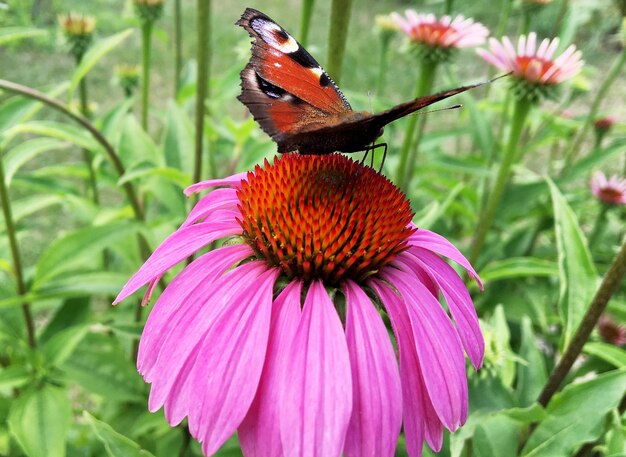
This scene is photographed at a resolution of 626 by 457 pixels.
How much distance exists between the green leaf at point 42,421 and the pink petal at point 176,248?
407mm

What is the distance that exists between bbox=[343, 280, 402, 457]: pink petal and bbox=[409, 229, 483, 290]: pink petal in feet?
0.57

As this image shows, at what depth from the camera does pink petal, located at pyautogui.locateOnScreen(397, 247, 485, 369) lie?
69 cm

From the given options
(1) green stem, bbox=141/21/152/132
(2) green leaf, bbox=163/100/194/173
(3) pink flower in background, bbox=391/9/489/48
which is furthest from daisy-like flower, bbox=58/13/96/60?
(3) pink flower in background, bbox=391/9/489/48

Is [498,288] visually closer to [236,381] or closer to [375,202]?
[375,202]

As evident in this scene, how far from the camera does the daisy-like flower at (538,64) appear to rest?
50.9 inches

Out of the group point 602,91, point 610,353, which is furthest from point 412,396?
point 602,91

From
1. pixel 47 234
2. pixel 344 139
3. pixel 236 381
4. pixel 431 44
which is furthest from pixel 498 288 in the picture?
pixel 47 234

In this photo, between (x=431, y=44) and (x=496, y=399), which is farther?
(x=431, y=44)

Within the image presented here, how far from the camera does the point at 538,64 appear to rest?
1.30 m

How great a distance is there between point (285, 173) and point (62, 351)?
1.96ft

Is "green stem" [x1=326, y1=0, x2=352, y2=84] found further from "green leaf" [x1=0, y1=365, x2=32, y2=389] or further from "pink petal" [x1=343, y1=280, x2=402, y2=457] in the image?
"green leaf" [x1=0, y1=365, x2=32, y2=389]

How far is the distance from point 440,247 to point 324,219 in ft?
0.55

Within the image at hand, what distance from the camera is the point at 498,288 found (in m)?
1.70

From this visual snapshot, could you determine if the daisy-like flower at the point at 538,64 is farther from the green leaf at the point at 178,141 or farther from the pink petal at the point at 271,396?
the pink petal at the point at 271,396
